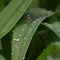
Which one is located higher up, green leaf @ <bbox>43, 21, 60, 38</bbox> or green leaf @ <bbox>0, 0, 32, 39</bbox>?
green leaf @ <bbox>0, 0, 32, 39</bbox>

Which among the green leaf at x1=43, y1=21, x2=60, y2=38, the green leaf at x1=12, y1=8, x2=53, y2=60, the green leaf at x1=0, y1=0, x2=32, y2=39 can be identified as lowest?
the green leaf at x1=43, y1=21, x2=60, y2=38

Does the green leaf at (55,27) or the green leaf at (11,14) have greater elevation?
the green leaf at (11,14)

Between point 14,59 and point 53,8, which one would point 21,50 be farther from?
point 53,8

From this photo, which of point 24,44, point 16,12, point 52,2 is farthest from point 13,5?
point 52,2

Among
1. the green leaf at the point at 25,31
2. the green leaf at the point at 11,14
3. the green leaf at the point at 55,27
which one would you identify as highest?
the green leaf at the point at 11,14

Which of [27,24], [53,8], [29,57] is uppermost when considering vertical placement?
[27,24]
